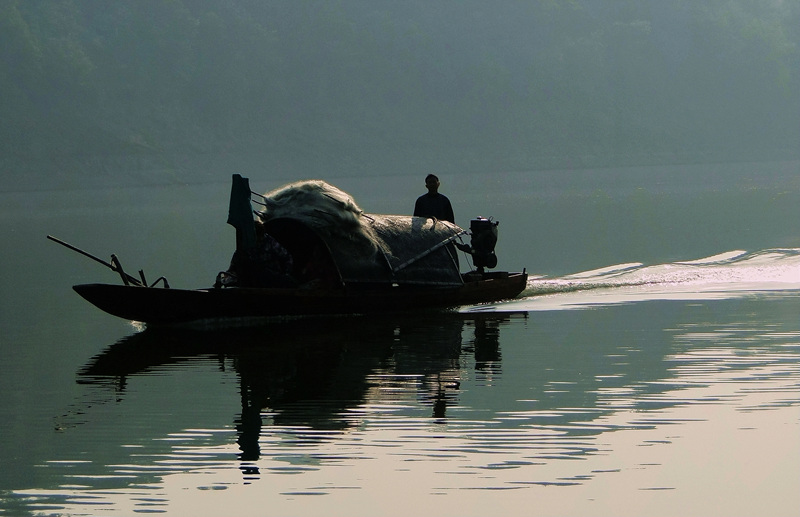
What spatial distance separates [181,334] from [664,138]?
183732 millimetres

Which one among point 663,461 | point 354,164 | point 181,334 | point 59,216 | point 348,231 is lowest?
point 663,461

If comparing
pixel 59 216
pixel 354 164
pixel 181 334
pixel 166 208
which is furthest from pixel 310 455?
pixel 354 164

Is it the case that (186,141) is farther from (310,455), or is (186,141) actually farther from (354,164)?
(310,455)

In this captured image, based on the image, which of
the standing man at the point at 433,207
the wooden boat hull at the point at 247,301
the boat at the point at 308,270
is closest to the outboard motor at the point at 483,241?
the standing man at the point at 433,207

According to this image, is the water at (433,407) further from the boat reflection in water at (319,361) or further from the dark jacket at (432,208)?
the dark jacket at (432,208)

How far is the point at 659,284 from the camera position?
26109 mm

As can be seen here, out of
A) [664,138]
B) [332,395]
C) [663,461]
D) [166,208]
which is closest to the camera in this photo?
[663,461]

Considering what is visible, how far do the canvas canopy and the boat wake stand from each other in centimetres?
164

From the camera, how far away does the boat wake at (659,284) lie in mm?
23594

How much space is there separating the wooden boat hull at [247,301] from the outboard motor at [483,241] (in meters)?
1.31

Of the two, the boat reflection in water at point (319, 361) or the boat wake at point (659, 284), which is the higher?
the boat wake at point (659, 284)

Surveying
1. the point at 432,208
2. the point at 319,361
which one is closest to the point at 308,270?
the point at 432,208

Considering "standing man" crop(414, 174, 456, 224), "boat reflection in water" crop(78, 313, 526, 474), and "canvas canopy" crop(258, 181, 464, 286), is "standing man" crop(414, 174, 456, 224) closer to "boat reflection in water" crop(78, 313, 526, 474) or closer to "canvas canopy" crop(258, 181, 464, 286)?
"canvas canopy" crop(258, 181, 464, 286)

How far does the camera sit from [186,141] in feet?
593
